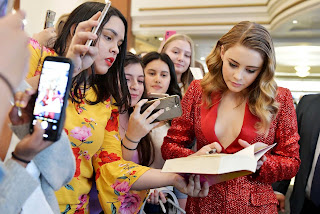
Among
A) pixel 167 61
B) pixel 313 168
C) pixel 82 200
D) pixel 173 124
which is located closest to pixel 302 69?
pixel 167 61

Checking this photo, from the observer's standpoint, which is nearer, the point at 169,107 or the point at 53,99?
the point at 53,99

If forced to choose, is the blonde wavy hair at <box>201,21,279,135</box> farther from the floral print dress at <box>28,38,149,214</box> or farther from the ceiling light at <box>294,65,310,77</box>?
the ceiling light at <box>294,65,310,77</box>

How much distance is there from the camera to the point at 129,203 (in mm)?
1400

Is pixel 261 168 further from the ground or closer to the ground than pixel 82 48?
closer to the ground

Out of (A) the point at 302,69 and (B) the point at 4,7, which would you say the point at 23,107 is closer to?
(B) the point at 4,7

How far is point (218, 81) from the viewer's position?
1603mm

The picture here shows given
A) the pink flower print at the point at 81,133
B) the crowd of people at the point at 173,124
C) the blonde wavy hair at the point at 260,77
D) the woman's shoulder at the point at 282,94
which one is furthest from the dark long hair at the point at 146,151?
the woman's shoulder at the point at 282,94

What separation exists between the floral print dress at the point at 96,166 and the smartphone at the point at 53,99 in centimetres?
51

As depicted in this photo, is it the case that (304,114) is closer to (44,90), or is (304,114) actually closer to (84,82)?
(84,82)

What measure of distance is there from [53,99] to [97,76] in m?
0.78

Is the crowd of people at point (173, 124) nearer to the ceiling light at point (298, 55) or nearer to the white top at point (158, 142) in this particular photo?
the white top at point (158, 142)

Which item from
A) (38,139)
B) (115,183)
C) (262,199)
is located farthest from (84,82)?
(262,199)

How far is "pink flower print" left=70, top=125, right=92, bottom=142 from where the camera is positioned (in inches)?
50.0

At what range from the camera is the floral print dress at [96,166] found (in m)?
1.28
